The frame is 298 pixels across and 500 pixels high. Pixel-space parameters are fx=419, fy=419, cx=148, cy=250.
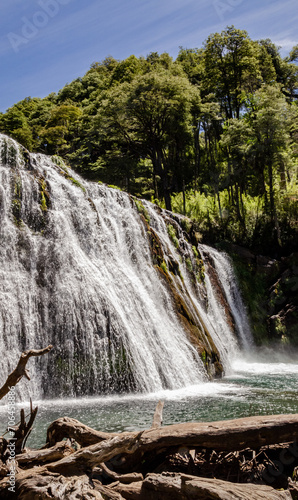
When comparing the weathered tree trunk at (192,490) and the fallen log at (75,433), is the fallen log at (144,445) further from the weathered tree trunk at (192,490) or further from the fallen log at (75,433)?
the fallen log at (75,433)

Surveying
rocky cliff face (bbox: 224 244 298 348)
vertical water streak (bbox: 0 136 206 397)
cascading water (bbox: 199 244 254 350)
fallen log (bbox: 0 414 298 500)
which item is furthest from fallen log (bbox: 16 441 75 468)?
rocky cliff face (bbox: 224 244 298 348)

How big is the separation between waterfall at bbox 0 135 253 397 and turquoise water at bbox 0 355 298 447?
656 mm

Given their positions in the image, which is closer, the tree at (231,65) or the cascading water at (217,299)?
the cascading water at (217,299)

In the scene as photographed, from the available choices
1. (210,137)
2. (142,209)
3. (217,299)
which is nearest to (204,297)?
(217,299)

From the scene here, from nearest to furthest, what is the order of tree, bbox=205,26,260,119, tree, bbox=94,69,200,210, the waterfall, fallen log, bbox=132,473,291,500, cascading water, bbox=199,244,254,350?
fallen log, bbox=132,473,291,500 < the waterfall < cascading water, bbox=199,244,254,350 < tree, bbox=94,69,200,210 < tree, bbox=205,26,260,119

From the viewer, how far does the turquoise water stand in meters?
7.02

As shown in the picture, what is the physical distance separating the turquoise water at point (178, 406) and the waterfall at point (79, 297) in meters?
0.66

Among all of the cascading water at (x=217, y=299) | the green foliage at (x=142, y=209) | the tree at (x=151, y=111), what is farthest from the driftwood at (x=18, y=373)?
the tree at (x=151, y=111)

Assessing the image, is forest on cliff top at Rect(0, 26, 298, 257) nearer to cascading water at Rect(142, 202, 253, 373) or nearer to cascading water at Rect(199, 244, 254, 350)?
cascading water at Rect(199, 244, 254, 350)

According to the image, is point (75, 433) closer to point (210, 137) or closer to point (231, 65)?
point (231, 65)

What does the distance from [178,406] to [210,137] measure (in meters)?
29.2

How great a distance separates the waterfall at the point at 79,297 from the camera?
10.0 meters

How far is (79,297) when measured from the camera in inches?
432

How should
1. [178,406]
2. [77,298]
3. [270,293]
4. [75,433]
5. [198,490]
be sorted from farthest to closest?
[270,293] → [77,298] → [178,406] → [75,433] → [198,490]
